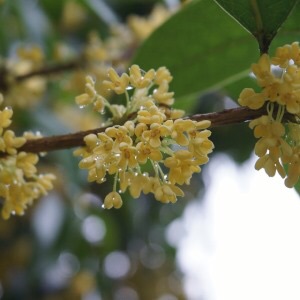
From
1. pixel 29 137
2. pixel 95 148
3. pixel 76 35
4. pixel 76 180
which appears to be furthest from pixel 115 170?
pixel 76 35

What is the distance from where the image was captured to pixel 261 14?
32.6 inches

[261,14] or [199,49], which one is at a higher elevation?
[261,14]

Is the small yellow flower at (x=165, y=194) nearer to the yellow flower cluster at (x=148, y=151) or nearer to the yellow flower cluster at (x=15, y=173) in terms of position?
the yellow flower cluster at (x=148, y=151)

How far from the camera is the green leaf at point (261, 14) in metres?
0.82

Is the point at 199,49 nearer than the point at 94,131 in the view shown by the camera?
No

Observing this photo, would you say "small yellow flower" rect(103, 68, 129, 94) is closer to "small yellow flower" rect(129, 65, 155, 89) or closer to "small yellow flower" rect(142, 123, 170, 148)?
"small yellow flower" rect(129, 65, 155, 89)

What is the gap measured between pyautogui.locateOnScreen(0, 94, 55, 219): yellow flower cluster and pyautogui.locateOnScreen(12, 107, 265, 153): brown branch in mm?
16

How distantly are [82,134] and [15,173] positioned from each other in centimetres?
13

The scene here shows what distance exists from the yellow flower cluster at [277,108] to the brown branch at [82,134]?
2cm

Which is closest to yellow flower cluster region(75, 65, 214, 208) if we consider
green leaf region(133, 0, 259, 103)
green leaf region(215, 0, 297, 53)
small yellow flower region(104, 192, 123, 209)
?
small yellow flower region(104, 192, 123, 209)

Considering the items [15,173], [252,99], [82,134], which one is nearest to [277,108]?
[252,99]

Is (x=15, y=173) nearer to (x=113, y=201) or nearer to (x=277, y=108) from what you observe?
(x=113, y=201)

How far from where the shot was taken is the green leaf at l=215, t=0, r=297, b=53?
820 millimetres

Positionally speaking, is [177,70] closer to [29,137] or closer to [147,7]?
[29,137]
